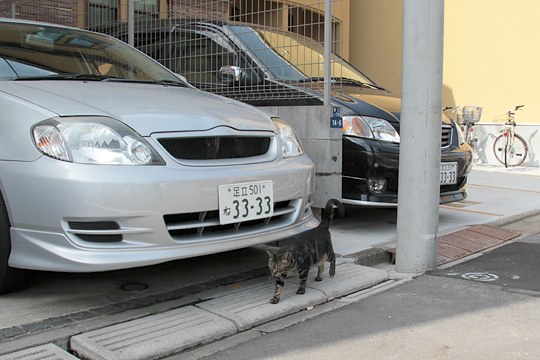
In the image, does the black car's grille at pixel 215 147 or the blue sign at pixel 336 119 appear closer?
the black car's grille at pixel 215 147

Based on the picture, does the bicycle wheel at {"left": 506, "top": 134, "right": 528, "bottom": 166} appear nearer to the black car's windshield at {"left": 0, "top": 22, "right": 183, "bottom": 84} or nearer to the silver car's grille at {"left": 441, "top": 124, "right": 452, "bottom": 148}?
the silver car's grille at {"left": 441, "top": 124, "right": 452, "bottom": 148}

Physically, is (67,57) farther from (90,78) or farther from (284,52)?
(284,52)

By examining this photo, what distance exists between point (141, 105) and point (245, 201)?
2.55 ft

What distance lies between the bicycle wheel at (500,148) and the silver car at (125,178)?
8.09 metres

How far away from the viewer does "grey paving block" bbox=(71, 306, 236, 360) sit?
246cm

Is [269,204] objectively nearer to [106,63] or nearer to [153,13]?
[106,63]

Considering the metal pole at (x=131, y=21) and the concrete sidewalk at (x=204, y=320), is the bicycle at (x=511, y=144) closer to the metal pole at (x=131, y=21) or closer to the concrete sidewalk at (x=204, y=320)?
the metal pole at (x=131, y=21)

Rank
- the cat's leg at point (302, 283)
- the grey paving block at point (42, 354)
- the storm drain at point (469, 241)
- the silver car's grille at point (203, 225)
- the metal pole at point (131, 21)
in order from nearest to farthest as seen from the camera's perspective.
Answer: the grey paving block at point (42, 354) → the silver car's grille at point (203, 225) → the cat's leg at point (302, 283) → the storm drain at point (469, 241) → the metal pole at point (131, 21)

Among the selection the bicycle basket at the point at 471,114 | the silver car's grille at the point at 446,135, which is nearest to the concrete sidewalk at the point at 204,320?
the silver car's grille at the point at 446,135

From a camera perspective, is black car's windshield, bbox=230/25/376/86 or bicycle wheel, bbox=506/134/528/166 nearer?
black car's windshield, bbox=230/25/376/86

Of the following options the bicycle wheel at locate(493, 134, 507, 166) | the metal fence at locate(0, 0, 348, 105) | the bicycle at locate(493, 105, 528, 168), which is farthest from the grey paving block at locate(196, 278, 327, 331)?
the bicycle wheel at locate(493, 134, 507, 166)

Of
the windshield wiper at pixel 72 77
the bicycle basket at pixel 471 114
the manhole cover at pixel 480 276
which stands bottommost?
the manhole cover at pixel 480 276

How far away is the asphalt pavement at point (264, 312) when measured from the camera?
2572mm

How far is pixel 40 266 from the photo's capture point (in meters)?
2.69
